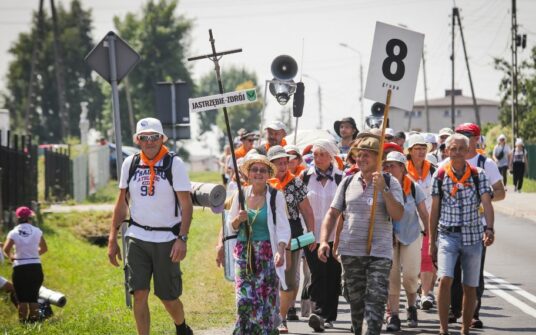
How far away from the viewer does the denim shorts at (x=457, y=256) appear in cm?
1052

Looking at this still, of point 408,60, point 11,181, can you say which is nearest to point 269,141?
point 408,60

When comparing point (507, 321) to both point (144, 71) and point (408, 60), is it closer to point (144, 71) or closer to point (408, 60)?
point (408, 60)

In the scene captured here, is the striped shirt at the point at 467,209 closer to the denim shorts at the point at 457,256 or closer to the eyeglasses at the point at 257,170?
the denim shorts at the point at 457,256

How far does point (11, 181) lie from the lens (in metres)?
24.5

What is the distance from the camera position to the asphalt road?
11.7 m

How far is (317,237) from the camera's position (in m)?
12.1

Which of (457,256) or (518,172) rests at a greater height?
(518,172)

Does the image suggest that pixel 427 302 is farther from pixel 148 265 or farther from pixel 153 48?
pixel 153 48

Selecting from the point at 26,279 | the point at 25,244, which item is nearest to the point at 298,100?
the point at 25,244

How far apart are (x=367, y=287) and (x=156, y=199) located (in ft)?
6.27

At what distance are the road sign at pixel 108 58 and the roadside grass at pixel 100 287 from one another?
8.70 ft

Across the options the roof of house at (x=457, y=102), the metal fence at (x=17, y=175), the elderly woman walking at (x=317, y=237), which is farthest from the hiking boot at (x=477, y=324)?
the roof of house at (x=457, y=102)

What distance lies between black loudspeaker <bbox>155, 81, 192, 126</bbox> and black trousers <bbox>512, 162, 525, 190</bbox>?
23135mm

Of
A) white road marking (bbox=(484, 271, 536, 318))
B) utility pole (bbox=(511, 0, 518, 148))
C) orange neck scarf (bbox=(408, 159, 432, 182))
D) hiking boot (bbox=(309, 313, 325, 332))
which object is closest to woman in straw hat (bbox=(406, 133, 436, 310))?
orange neck scarf (bbox=(408, 159, 432, 182))
